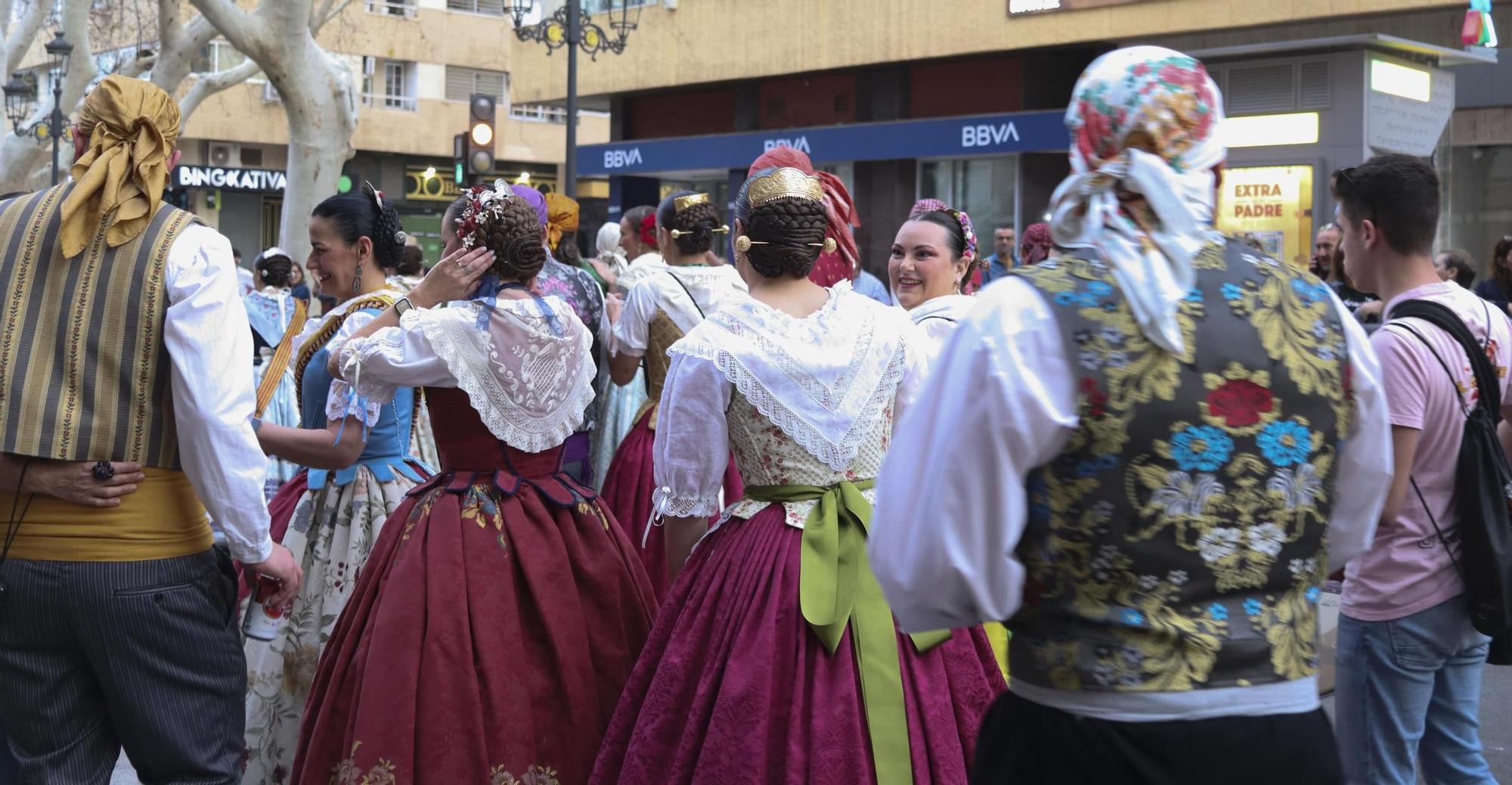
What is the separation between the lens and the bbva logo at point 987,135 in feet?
63.7

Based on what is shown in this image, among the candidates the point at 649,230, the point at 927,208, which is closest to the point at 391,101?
the point at 649,230

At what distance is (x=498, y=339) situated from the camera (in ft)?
14.0

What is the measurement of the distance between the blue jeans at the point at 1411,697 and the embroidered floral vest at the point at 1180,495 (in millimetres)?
1454

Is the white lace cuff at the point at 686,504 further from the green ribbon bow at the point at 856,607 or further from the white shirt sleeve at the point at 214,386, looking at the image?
the white shirt sleeve at the point at 214,386

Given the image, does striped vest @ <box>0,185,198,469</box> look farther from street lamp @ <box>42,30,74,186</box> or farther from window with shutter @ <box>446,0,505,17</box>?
window with shutter @ <box>446,0,505,17</box>

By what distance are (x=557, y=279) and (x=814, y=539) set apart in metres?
2.91

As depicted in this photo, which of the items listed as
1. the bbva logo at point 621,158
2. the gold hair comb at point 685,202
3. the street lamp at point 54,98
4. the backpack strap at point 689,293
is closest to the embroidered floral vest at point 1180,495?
the backpack strap at point 689,293

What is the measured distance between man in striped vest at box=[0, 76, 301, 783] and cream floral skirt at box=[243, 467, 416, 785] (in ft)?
3.62

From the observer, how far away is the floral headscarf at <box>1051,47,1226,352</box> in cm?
230

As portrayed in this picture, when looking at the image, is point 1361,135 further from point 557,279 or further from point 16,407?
point 16,407

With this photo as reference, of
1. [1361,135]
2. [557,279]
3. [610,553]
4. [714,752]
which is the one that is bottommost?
[714,752]

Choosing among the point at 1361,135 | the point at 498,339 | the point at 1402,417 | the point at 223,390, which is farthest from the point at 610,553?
the point at 1361,135

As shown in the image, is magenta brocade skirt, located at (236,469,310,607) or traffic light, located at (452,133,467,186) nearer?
magenta brocade skirt, located at (236,469,310,607)

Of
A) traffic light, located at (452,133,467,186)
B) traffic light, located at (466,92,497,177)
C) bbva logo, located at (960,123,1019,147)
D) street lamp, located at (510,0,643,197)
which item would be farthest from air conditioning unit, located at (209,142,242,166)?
traffic light, located at (466,92,497,177)
